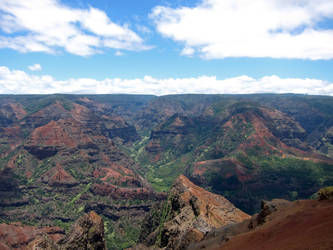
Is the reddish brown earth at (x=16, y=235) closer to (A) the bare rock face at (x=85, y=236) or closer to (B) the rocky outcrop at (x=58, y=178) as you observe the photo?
(A) the bare rock face at (x=85, y=236)

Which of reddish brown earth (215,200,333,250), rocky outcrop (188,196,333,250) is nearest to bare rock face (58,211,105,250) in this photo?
rocky outcrop (188,196,333,250)

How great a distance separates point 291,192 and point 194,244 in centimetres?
16840

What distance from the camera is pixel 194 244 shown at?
53500mm

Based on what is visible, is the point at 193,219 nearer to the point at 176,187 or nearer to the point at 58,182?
the point at 176,187

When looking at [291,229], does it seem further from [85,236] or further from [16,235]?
[16,235]

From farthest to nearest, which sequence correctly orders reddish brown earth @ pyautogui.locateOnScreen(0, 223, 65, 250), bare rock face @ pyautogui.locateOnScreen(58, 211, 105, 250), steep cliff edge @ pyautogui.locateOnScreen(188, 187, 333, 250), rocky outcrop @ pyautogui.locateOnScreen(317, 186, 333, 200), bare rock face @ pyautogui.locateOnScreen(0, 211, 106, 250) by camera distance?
reddish brown earth @ pyautogui.locateOnScreen(0, 223, 65, 250)
bare rock face @ pyautogui.locateOnScreen(58, 211, 105, 250)
bare rock face @ pyautogui.locateOnScreen(0, 211, 106, 250)
rocky outcrop @ pyautogui.locateOnScreen(317, 186, 333, 200)
steep cliff edge @ pyautogui.locateOnScreen(188, 187, 333, 250)

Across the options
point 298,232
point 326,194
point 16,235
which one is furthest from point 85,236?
point 326,194

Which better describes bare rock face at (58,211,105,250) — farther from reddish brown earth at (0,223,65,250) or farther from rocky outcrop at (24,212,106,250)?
reddish brown earth at (0,223,65,250)

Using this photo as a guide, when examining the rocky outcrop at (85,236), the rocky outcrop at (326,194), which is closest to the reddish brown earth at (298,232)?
the rocky outcrop at (326,194)

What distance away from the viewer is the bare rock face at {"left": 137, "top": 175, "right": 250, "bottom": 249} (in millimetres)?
60438

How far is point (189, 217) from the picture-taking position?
227 ft

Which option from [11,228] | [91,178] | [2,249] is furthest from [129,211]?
[2,249]

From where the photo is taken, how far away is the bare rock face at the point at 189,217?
60.4 meters

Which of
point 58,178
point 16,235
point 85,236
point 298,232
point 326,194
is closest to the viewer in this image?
point 298,232
